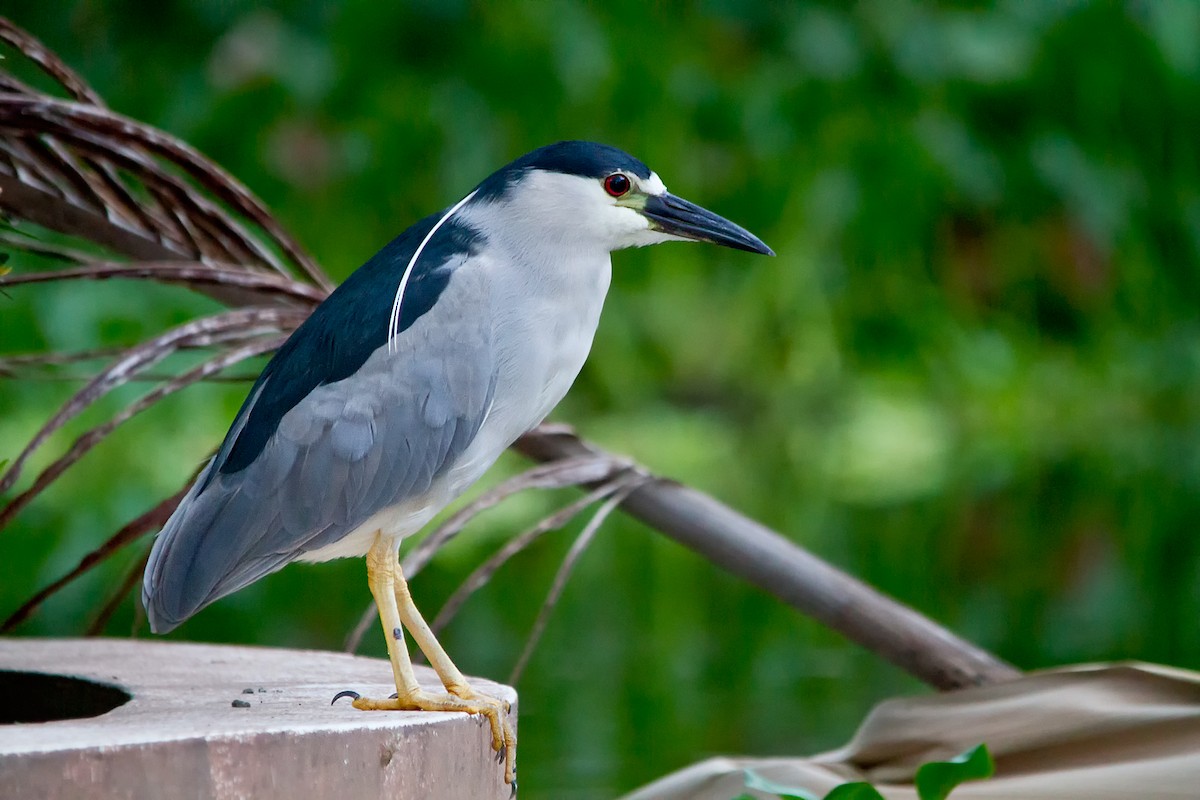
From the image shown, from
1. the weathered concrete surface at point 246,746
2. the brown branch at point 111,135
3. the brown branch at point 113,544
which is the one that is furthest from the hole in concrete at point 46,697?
the brown branch at point 111,135

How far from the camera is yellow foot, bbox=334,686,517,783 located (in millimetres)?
1231

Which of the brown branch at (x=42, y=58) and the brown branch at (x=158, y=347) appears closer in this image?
the brown branch at (x=158, y=347)

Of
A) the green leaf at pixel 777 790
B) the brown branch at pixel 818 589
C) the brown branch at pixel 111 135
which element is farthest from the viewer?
the brown branch at pixel 818 589

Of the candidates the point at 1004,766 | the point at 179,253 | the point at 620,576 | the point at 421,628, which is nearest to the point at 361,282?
the point at 421,628

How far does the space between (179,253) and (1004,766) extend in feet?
3.32

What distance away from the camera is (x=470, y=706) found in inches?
48.4

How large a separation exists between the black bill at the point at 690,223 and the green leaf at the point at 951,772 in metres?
0.46

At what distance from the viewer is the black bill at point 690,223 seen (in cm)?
142

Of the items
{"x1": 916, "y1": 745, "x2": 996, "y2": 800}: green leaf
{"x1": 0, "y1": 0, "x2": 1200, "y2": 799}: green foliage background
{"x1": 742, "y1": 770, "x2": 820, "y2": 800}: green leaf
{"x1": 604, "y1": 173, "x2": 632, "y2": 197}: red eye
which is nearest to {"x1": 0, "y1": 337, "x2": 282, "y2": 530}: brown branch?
{"x1": 604, "y1": 173, "x2": 632, "y2": 197}: red eye

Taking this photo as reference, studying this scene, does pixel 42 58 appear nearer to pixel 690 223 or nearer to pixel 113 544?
pixel 113 544

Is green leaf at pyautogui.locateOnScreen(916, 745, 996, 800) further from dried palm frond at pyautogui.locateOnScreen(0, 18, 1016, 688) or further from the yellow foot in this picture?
dried palm frond at pyautogui.locateOnScreen(0, 18, 1016, 688)

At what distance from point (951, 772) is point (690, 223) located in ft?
1.70

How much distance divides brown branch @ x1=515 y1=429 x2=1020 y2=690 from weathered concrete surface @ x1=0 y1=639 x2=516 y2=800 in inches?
19.1

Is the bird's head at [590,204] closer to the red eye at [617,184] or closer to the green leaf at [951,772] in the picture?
the red eye at [617,184]
